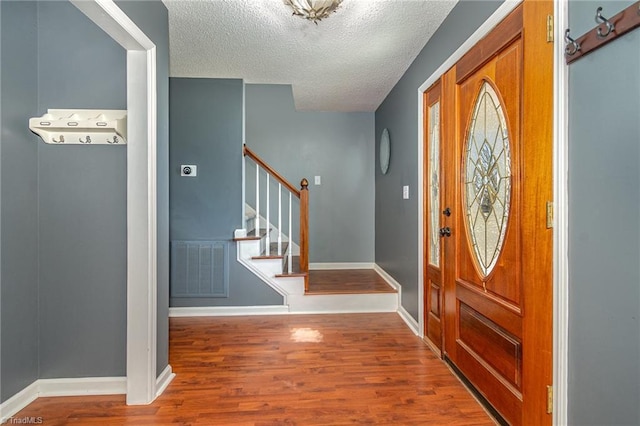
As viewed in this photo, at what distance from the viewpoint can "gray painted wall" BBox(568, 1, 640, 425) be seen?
2.98 ft

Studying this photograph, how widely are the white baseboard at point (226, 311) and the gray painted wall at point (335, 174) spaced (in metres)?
1.39

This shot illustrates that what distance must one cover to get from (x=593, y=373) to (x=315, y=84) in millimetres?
3172

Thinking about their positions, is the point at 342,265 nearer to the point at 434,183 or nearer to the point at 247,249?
the point at 247,249

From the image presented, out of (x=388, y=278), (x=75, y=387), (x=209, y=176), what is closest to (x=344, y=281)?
(x=388, y=278)

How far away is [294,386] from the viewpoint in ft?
5.94

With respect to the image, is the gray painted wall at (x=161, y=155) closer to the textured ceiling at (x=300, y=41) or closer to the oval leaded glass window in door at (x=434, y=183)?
the textured ceiling at (x=300, y=41)

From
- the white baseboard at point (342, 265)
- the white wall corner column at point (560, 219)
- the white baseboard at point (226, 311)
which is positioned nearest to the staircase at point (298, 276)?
the white baseboard at point (226, 311)

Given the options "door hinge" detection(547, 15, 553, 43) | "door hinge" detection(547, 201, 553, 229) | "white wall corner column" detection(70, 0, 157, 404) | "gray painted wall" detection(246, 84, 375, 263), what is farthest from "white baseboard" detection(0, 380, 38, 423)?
"door hinge" detection(547, 15, 553, 43)

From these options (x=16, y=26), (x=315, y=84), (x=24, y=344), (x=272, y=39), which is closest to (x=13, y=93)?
(x=16, y=26)

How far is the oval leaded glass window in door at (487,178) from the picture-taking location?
4.91 ft

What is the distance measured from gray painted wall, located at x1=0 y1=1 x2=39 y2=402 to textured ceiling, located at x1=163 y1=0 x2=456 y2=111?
33.7 inches

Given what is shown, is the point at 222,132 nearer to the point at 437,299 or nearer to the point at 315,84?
the point at 315,84

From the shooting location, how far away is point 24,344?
5.43 feet

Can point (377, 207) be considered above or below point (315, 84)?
below
